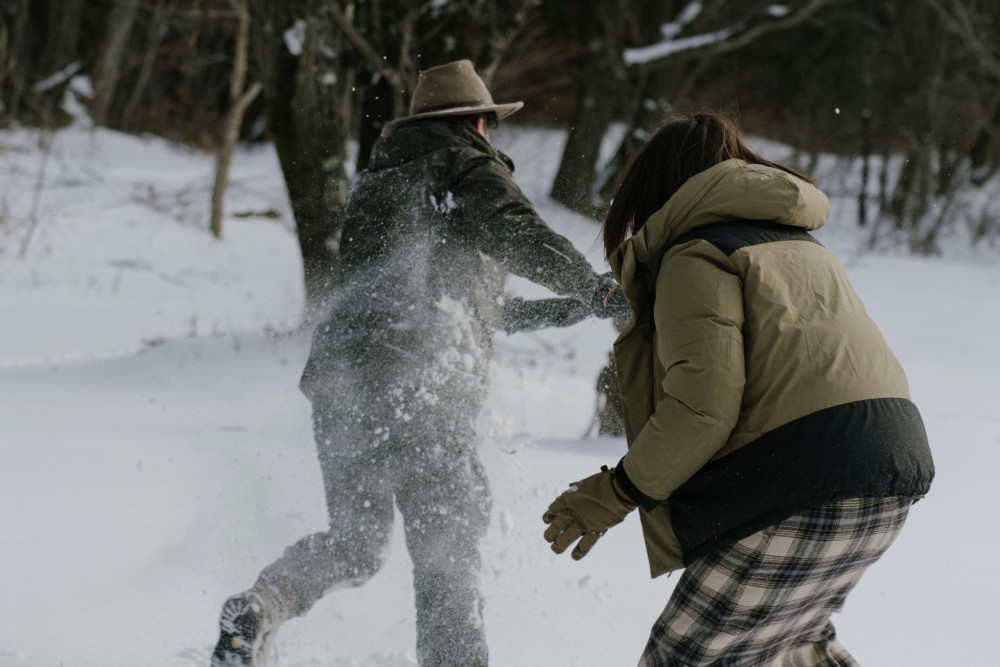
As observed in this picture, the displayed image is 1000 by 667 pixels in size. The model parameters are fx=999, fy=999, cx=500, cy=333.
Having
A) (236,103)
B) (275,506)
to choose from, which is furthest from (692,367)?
(236,103)

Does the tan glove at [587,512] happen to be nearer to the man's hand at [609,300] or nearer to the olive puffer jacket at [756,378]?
the olive puffer jacket at [756,378]

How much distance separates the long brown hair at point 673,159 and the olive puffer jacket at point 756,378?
0.12 m

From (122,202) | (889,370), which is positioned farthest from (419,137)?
(122,202)

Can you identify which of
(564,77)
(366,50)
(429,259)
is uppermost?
(429,259)

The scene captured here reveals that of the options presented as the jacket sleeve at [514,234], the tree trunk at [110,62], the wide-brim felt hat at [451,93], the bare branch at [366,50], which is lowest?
the tree trunk at [110,62]

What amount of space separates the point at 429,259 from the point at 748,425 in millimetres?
1105

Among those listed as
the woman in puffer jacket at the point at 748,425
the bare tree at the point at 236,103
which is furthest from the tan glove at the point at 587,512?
the bare tree at the point at 236,103

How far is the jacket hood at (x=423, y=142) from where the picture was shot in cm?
265

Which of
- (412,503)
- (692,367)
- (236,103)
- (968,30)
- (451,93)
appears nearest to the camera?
(692,367)

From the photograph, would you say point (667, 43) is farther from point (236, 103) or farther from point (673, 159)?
point (673, 159)

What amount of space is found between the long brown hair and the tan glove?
546 millimetres

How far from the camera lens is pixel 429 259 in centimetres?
262

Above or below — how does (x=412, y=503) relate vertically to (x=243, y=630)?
above

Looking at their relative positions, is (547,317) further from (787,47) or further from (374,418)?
(787,47)
